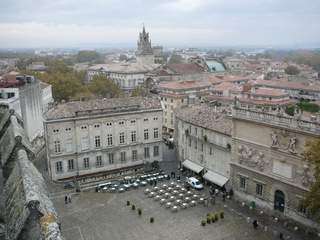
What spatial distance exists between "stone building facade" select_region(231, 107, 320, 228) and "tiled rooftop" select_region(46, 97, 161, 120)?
18356 mm

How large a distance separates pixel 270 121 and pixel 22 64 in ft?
545

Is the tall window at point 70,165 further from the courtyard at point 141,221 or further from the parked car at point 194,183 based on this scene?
the parked car at point 194,183

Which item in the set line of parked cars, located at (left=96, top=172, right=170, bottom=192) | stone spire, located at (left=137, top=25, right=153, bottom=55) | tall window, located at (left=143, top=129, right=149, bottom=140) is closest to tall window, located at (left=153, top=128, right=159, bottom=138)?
tall window, located at (left=143, top=129, right=149, bottom=140)

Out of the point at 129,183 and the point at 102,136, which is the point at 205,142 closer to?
the point at 129,183

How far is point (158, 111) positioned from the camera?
56375 millimetres

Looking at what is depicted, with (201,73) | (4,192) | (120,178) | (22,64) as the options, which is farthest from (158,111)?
(22,64)

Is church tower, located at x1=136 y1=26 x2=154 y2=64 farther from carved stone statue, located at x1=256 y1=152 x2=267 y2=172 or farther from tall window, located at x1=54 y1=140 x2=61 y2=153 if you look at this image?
carved stone statue, located at x1=256 y1=152 x2=267 y2=172

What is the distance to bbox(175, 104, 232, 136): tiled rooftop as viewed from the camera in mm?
45562

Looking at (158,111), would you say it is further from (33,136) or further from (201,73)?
(201,73)

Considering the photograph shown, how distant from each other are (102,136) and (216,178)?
1784cm

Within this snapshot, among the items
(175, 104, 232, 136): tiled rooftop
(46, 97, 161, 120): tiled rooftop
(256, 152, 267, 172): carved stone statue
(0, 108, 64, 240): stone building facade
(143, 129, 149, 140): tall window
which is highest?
(0, 108, 64, 240): stone building facade

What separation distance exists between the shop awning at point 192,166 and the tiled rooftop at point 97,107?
10111mm

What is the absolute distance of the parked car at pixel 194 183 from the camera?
45.9 metres

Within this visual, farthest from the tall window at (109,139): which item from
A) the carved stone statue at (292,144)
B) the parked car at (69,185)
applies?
the carved stone statue at (292,144)
